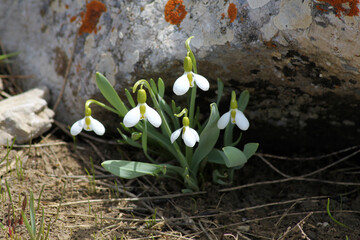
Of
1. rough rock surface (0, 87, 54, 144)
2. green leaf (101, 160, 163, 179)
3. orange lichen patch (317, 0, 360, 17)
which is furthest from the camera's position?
rough rock surface (0, 87, 54, 144)

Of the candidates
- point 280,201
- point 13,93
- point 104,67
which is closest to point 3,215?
point 104,67

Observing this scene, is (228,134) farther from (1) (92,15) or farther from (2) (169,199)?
(1) (92,15)

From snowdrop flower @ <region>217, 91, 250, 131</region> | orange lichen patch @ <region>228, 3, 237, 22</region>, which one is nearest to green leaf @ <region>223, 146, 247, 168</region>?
snowdrop flower @ <region>217, 91, 250, 131</region>

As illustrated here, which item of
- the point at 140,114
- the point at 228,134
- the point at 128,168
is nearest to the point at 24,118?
the point at 128,168

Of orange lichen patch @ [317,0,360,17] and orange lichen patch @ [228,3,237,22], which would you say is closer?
orange lichen patch @ [317,0,360,17]

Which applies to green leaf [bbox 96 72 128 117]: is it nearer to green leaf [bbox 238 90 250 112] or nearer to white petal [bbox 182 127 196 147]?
white petal [bbox 182 127 196 147]

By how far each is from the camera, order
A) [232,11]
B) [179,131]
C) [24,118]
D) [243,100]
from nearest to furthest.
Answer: [179,131]
[232,11]
[243,100]
[24,118]

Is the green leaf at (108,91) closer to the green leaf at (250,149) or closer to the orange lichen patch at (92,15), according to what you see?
the orange lichen patch at (92,15)

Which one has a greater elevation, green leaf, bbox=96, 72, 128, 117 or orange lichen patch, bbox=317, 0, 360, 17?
orange lichen patch, bbox=317, 0, 360, 17
